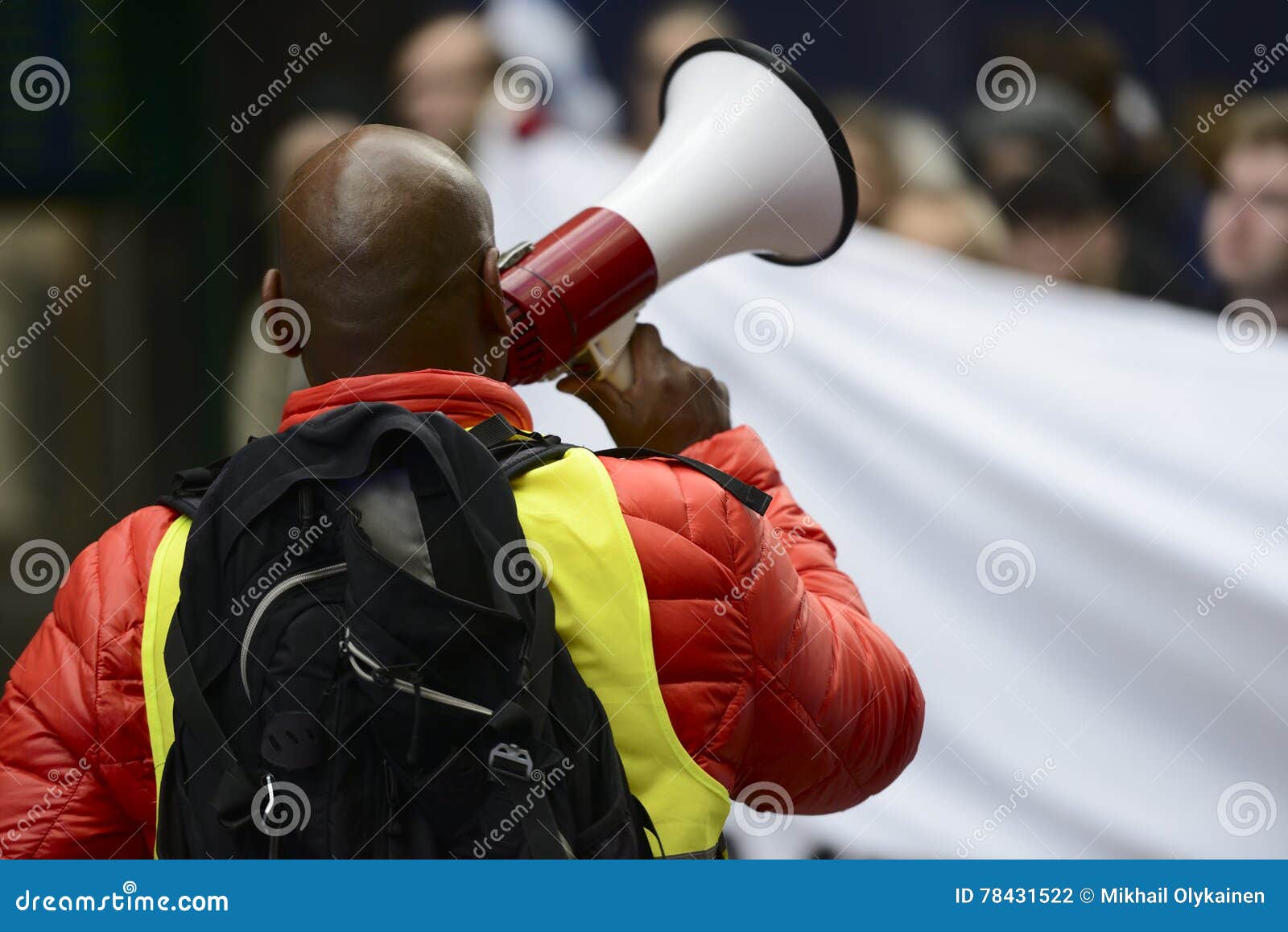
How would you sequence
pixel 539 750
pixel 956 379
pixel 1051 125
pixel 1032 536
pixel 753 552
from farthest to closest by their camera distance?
pixel 1051 125 → pixel 956 379 → pixel 1032 536 → pixel 753 552 → pixel 539 750

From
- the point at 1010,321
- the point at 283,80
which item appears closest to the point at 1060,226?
the point at 1010,321

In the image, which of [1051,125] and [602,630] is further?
[1051,125]

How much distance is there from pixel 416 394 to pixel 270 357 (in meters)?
1.46

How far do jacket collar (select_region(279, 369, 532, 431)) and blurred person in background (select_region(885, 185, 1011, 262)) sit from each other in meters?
1.07

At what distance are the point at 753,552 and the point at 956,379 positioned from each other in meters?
0.79

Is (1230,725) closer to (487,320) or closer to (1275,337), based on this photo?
(1275,337)

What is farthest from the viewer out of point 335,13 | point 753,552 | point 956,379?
point 335,13

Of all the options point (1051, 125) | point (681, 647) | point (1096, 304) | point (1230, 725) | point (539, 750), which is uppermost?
point (1051, 125)

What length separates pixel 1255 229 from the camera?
1718 mm

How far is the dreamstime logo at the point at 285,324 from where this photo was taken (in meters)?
1.10

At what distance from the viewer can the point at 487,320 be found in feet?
3.67

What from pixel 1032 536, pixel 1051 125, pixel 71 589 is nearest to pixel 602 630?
pixel 71 589

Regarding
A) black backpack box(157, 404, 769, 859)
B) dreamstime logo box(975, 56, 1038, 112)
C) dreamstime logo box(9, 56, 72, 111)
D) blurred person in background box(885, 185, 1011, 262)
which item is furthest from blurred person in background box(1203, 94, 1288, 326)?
dreamstime logo box(9, 56, 72, 111)

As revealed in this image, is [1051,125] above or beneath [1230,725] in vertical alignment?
above
